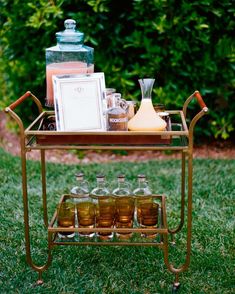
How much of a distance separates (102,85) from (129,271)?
3.04ft

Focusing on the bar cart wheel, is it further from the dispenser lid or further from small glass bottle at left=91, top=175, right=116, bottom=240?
the dispenser lid

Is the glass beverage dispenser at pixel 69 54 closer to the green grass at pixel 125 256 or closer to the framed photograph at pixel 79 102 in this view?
the framed photograph at pixel 79 102

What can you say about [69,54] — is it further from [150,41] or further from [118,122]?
[150,41]

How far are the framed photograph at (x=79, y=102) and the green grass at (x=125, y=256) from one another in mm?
758

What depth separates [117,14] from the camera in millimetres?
4672

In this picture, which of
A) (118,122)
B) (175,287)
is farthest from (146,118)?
(175,287)

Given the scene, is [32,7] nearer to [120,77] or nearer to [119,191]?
[120,77]

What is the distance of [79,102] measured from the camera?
2508mm

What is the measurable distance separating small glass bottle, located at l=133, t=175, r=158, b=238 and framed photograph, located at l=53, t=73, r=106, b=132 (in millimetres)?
472

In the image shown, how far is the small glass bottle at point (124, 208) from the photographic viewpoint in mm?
2795

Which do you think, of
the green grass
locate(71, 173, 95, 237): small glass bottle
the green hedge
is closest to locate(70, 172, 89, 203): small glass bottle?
locate(71, 173, 95, 237): small glass bottle

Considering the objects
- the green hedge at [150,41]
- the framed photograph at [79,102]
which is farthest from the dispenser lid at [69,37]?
the green hedge at [150,41]

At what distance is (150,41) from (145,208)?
206 centimetres

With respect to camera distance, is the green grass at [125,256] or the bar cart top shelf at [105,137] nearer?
the bar cart top shelf at [105,137]
